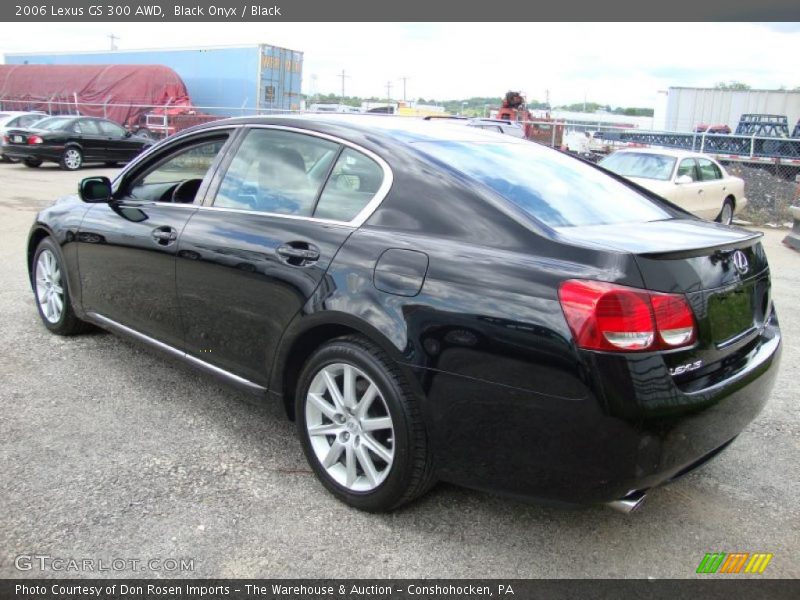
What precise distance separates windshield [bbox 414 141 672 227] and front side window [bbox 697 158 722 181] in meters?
10.3

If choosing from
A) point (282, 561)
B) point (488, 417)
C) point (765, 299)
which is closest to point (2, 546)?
point (282, 561)

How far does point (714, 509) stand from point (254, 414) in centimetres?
237

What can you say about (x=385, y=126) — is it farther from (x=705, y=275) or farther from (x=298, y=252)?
(x=705, y=275)

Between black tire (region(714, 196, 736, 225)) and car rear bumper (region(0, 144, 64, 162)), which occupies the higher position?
car rear bumper (region(0, 144, 64, 162))

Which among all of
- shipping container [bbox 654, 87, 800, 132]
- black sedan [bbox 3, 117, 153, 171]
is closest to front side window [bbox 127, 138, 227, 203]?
black sedan [bbox 3, 117, 153, 171]

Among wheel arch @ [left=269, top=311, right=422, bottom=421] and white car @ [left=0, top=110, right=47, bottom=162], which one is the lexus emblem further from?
white car @ [left=0, top=110, right=47, bottom=162]

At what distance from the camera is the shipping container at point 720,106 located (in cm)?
3453

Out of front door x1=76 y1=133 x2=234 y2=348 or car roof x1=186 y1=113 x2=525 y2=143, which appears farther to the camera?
front door x1=76 y1=133 x2=234 y2=348

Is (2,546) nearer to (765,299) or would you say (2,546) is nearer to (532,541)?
(532,541)

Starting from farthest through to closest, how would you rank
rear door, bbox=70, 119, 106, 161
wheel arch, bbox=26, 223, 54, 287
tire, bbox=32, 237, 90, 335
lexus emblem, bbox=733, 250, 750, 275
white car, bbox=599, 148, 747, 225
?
1. rear door, bbox=70, 119, 106, 161
2. white car, bbox=599, 148, 747, 225
3. wheel arch, bbox=26, 223, 54, 287
4. tire, bbox=32, 237, 90, 335
5. lexus emblem, bbox=733, 250, 750, 275

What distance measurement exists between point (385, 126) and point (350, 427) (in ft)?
4.76

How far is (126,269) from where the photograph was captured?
13.4 ft

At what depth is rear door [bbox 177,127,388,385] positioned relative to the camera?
10.1 feet

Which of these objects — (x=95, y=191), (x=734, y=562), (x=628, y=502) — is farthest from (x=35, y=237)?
(x=734, y=562)
